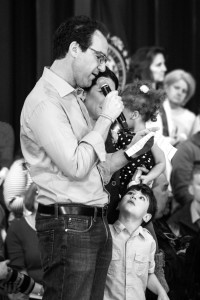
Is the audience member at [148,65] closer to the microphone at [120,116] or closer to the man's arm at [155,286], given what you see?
the man's arm at [155,286]

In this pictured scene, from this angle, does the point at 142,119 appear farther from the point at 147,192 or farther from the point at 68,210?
the point at 68,210

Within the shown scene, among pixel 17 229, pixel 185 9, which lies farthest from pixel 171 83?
pixel 17 229

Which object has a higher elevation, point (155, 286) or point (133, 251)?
point (133, 251)

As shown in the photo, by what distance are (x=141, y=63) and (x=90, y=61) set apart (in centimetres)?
258

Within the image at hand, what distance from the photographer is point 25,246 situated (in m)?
3.88

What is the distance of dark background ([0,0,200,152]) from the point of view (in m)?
4.38

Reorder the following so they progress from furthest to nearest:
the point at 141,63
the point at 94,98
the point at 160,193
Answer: the point at 141,63, the point at 160,193, the point at 94,98

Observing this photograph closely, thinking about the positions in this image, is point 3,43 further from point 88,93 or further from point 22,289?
point 22,289

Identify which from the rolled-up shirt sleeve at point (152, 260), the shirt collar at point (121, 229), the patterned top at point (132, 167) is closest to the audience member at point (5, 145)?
the patterned top at point (132, 167)

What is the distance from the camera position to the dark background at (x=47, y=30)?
4379mm

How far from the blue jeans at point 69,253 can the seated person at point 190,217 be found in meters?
1.68

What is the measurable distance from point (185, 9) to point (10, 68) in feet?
8.29

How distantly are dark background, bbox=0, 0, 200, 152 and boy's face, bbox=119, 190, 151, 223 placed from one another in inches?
51.0

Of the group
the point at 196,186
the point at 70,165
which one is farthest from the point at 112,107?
the point at 196,186
